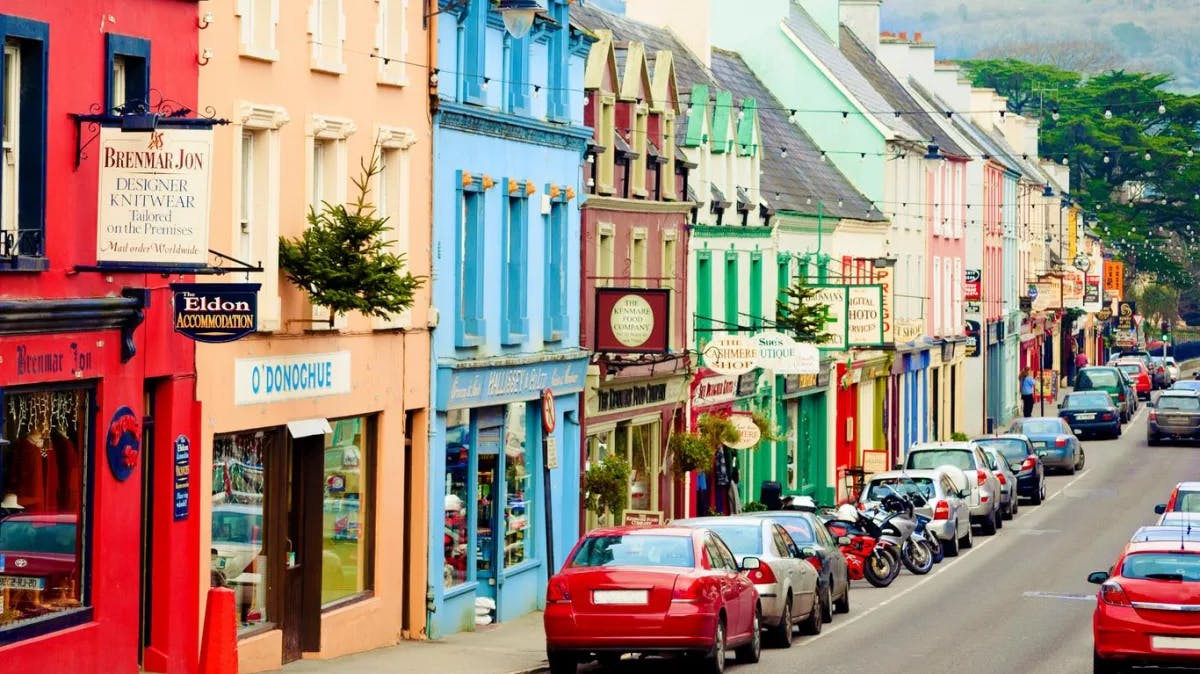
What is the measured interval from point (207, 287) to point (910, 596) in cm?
1661

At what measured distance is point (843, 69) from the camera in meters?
58.4

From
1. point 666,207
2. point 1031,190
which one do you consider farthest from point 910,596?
point 1031,190

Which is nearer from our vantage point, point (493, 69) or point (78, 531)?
point (78, 531)

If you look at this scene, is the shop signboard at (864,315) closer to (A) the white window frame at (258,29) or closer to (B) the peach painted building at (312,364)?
(B) the peach painted building at (312,364)

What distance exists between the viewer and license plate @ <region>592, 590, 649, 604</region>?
2081cm

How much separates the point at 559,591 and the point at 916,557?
1602 cm

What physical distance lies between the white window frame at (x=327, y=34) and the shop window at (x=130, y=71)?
400 cm

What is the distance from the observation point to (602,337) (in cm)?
3341

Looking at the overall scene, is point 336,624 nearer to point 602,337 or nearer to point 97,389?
point 97,389

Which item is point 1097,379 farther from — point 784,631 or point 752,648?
point 752,648

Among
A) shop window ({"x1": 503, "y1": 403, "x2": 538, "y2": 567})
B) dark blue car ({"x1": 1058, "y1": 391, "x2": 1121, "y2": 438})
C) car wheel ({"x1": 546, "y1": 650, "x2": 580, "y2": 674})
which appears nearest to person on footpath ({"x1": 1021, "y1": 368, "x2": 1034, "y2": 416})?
dark blue car ({"x1": 1058, "y1": 391, "x2": 1121, "y2": 438})

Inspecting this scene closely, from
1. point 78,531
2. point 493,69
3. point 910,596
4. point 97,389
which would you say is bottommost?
point 910,596

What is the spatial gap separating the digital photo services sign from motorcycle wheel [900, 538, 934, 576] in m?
20.4

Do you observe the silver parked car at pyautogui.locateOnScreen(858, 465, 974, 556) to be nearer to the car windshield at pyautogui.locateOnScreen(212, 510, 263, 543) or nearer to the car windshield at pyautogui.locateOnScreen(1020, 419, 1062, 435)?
the car windshield at pyautogui.locateOnScreen(212, 510, 263, 543)
